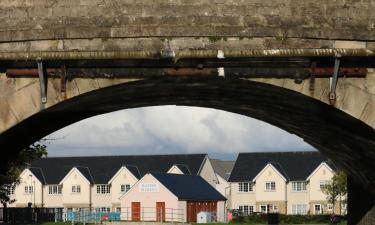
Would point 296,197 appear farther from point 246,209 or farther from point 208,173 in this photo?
point 208,173

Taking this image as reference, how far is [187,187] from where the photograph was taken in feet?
304

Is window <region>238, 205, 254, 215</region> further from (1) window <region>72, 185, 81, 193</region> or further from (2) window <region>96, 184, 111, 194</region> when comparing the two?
(1) window <region>72, 185, 81, 193</region>

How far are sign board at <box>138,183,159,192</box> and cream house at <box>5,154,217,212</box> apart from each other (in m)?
15.5

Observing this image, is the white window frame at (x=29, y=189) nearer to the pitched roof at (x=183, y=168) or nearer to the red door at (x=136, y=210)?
the pitched roof at (x=183, y=168)

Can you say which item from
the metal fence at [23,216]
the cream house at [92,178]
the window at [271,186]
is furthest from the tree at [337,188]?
the metal fence at [23,216]

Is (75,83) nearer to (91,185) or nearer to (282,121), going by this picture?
(282,121)

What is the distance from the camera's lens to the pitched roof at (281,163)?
10400 cm

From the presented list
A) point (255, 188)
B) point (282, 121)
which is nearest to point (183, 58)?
point (282, 121)

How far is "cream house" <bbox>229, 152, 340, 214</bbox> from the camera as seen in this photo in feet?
338

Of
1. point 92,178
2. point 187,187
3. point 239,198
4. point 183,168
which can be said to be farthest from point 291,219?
point 92,178

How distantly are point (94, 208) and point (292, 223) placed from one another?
3688 centimetres

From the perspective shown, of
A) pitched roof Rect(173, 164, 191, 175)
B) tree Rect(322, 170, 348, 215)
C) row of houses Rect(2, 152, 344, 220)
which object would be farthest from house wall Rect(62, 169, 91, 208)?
tree Rect(322, 170, 348, 215)

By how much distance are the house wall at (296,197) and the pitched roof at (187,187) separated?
45.1 ft

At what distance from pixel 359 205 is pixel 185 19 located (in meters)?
11.6
